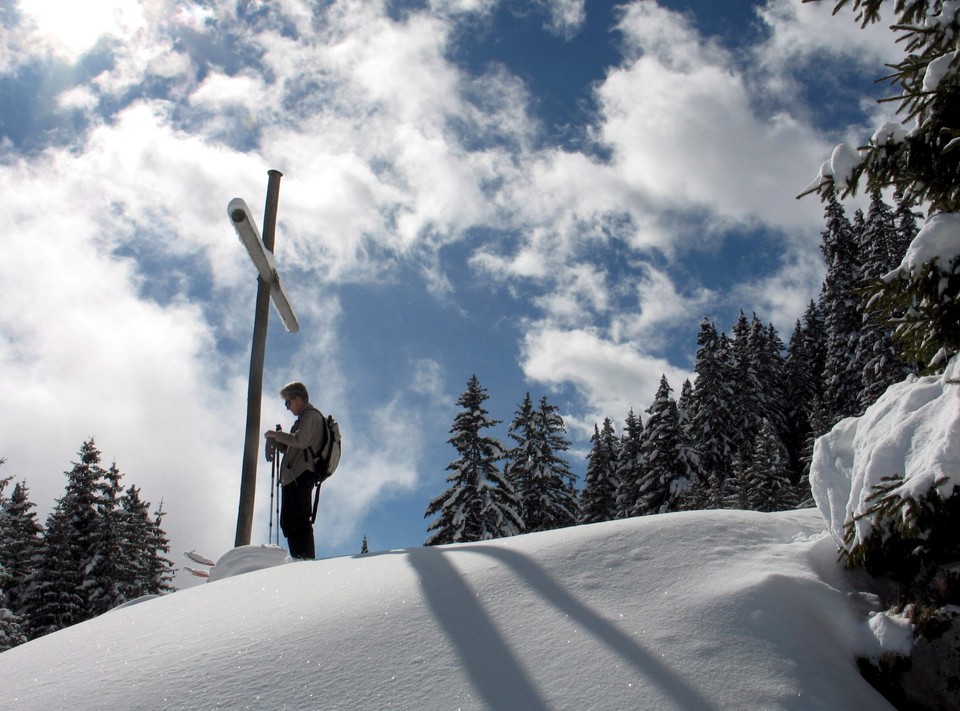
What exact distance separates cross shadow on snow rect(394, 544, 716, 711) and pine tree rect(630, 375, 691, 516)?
35.8 metres

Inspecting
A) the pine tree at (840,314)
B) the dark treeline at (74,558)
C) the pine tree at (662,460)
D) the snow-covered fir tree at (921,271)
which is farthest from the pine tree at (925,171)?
the pine tree at (840,314)

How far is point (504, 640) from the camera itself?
296cm

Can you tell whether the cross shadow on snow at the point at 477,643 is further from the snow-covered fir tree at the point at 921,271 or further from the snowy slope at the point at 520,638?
the snow-covered fir tree at the point at 921,271

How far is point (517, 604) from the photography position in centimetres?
327

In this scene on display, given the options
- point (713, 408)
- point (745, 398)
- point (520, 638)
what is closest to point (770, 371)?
point (745, 398)

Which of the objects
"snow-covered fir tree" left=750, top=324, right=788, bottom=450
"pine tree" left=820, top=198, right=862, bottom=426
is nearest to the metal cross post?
"pine tree" left=820, top=198, right=862, bottom=426

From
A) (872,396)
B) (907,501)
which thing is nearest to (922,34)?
(907,501)

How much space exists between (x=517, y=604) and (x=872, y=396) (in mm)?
38226

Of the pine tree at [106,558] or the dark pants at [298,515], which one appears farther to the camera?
the pine tree at [106,558]

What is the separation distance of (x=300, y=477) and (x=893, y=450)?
4.88m

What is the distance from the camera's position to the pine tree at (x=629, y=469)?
41406mm

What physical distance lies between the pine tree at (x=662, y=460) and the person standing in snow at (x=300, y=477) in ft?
Answer: 110

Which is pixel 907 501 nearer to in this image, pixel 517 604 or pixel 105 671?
pixel 517 604

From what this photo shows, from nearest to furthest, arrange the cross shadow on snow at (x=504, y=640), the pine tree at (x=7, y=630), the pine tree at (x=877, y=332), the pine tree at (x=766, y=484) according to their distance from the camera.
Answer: the cross shadow on snow at (x=504, y=640), the pine tree at (x=7, y=630), the pine tree at (x=766, y=484), the pine tree at (x=877, y=332)
